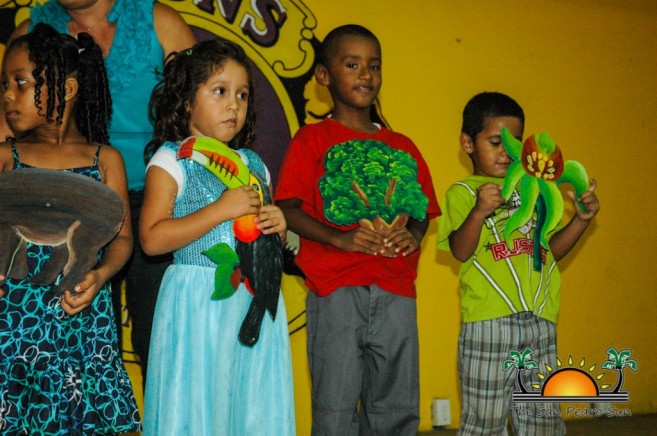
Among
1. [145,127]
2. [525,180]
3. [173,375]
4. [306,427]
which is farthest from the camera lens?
[306,427]

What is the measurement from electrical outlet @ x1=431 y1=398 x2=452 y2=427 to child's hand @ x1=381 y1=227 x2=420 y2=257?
149 centimetres

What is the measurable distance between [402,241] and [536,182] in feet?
1.58

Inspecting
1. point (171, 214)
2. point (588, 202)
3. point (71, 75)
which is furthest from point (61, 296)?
point (588, 202)

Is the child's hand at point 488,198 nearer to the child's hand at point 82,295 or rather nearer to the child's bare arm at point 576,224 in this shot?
the child's bare arm at point 576,224

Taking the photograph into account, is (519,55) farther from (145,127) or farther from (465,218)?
(145,127)

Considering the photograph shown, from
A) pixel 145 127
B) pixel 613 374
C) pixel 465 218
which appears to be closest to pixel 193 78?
pixel 145 127

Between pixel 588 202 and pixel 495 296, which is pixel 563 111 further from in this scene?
pixel 495 296

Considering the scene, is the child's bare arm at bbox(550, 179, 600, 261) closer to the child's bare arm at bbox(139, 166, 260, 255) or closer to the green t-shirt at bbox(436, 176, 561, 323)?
the green t-shirt at bbox(436, 176, 561, 323)

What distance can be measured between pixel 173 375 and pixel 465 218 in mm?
1164

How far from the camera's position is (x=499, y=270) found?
2631 millimetres

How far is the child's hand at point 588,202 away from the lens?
268 cm

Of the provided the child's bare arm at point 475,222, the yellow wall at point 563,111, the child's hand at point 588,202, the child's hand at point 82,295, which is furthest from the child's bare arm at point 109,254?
the yellow wall at point 563,111

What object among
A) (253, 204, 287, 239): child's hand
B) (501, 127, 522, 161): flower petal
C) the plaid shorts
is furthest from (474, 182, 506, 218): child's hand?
(253, 204, 287, 239): child's hand

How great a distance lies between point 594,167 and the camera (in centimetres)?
409
